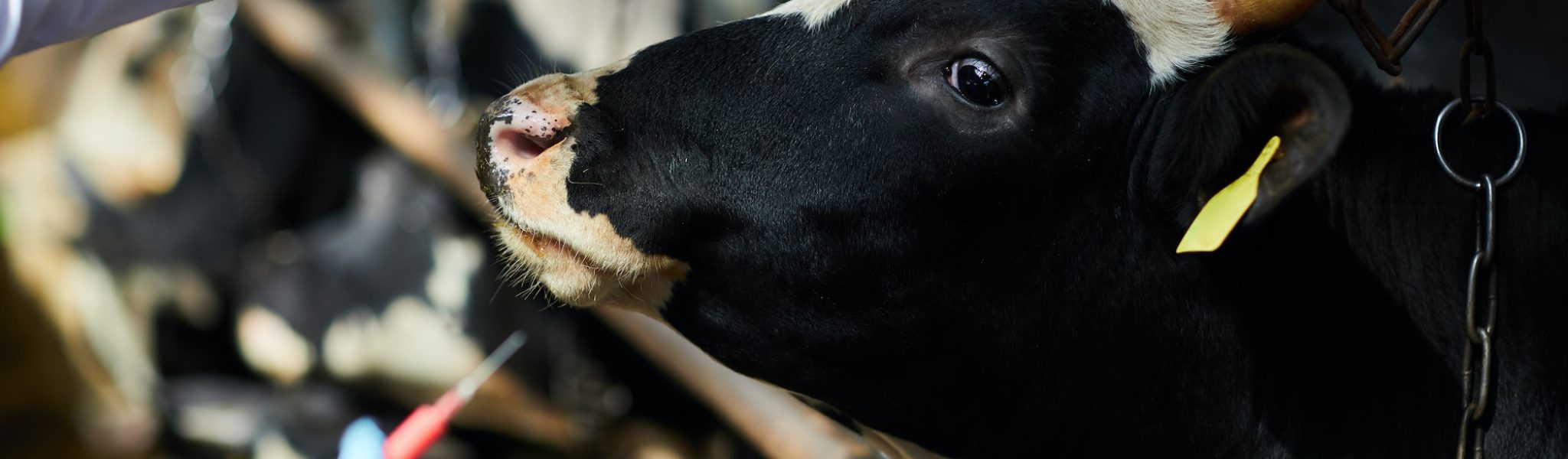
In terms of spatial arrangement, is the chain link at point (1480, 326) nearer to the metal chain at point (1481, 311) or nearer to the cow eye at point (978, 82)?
the metal chain at point (1481, 311)

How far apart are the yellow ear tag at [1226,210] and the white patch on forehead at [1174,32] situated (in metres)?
0.17

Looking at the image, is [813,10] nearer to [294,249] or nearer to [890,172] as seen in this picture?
[890,172]

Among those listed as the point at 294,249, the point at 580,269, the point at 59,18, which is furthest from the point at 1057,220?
the point at 294,249

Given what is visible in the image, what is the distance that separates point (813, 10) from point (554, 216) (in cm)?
33

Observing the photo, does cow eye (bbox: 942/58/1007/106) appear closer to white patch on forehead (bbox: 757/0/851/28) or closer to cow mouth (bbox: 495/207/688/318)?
white patch on forehead (bbox: 757/0/851/28)

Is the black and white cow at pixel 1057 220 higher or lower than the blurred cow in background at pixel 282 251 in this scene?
lower

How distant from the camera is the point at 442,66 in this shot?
322 cm

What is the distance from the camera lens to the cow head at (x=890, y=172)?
1.28 meters

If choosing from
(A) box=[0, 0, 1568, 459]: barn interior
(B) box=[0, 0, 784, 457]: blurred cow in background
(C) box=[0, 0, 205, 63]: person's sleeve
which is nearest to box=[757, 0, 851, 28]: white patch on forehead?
(C) box=[0, 0, 205, 63]: person's sleeve

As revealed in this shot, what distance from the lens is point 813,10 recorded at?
1376 millimetres

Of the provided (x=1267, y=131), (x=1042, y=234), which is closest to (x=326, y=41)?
(x=1042, y=234)

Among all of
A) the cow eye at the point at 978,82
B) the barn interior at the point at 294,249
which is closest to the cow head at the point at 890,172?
the cow eye at the point at 978,82

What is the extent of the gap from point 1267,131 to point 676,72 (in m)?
0.55

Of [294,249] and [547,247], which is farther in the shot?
[294,249]
